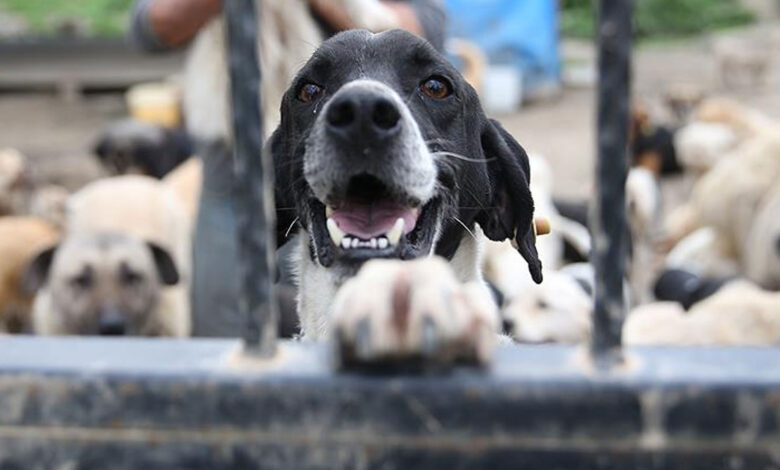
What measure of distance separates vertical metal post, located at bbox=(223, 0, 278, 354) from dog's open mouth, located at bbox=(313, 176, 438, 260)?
1.14m

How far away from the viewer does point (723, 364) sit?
1147mm

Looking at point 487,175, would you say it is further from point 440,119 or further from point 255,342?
point 255,342

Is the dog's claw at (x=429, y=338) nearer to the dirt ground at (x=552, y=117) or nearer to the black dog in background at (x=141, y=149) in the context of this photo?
the black dog in background at (x=141, y=149)

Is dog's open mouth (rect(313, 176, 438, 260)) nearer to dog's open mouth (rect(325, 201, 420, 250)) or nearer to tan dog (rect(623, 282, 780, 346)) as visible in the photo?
dog's open mouth (rect(325, 201, 420, 250))

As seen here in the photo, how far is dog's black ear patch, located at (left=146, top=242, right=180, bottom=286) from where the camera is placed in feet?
20.0

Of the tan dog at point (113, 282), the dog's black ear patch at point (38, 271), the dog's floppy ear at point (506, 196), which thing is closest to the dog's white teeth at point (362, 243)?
the dog's floppy ear at point (506, 196)

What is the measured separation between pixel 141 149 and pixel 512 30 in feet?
28.5

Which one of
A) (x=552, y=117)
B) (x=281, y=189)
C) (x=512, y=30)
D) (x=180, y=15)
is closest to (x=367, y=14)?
(x=180, y=15)

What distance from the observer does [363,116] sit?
228 centimetres

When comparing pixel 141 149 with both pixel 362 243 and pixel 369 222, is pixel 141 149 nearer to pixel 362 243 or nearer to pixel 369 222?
pixel 369 222

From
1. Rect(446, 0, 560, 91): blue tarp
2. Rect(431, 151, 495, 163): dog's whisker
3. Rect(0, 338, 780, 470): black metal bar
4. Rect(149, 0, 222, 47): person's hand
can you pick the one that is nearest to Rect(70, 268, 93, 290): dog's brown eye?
Rect(149, 0, 222, 47): person's hand

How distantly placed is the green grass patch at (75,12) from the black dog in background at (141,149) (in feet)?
40.4

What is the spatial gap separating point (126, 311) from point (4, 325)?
48.8 inches

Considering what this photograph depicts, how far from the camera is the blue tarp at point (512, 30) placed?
16.7 m
